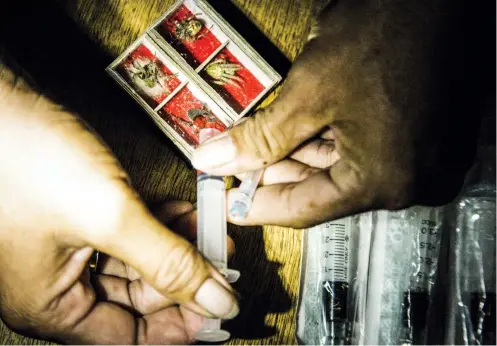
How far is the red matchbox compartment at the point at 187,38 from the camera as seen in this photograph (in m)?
1.49

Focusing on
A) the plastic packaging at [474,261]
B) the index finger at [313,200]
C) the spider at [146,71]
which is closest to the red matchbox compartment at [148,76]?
the spider at [146,71]

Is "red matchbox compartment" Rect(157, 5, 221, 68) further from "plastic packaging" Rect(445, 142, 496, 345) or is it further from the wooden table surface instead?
"plastic packaging" Rect(445, 142, 496, 345)

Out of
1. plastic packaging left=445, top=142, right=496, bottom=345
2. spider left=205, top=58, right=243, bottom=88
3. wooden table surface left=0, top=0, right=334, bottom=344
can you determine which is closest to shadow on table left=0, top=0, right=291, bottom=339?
wooden table surface left=0, top=0, right=334, bottom=344

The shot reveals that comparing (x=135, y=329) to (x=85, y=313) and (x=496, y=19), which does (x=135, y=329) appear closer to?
(x=85, y=313)

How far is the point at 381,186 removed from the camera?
1114 millimetres

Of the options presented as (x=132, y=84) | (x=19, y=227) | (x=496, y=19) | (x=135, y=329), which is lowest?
(x=135, y=329)

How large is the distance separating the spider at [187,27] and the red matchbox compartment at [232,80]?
143 millimetres

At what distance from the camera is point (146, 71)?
140cm

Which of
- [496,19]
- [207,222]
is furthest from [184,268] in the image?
[496,19]

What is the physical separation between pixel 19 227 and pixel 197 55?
3.18 ft

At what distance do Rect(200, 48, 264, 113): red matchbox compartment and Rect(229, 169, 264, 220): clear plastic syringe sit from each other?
1.10 ft

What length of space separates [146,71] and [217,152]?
1.80 ft

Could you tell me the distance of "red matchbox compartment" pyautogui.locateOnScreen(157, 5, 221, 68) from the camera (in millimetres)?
1486

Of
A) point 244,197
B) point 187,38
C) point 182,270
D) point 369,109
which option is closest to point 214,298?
point 182,270
